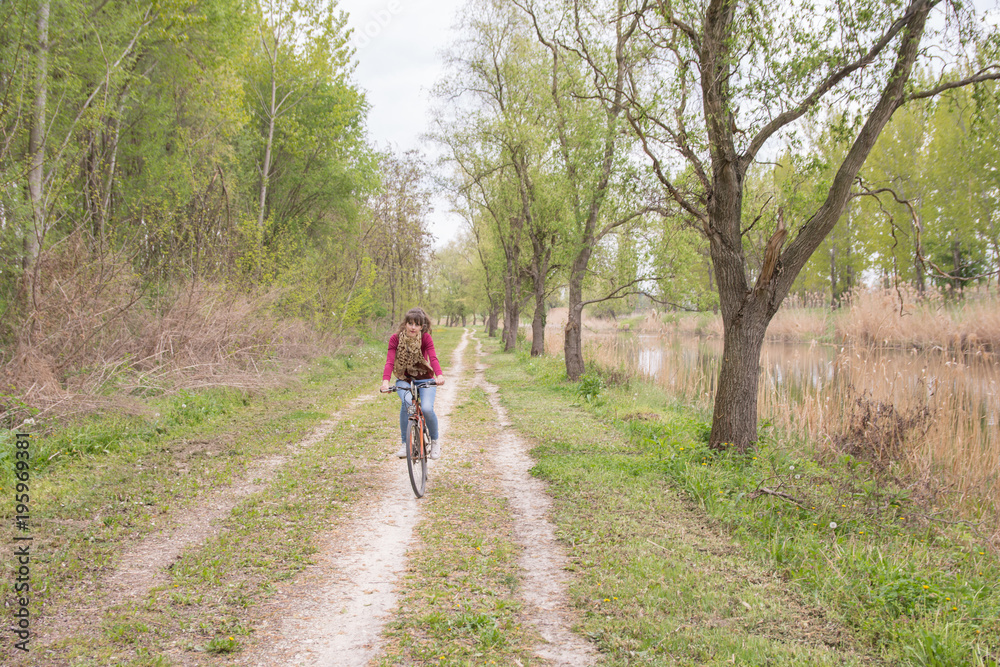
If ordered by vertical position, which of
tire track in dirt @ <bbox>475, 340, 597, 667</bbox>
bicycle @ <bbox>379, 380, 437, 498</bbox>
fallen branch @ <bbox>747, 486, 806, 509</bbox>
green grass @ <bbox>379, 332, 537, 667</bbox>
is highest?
bicycle @ <bbox>379, 380, 437, 498</bbox>

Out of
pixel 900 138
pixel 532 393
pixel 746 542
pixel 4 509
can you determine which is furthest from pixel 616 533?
pixel 900 138

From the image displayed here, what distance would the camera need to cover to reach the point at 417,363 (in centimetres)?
671

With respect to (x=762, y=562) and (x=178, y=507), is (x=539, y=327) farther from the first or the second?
(x=762, y=562)

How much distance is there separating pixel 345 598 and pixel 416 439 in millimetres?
2582

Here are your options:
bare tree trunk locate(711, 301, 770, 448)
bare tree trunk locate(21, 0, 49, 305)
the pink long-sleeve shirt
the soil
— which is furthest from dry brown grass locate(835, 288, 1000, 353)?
bare tree trunk locate(21, 0, 49, 305)

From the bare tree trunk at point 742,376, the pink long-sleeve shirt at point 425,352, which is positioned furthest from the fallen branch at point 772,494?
the pink long-sleeve shirt at point 425,352

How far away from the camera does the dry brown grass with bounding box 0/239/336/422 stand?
7.69m

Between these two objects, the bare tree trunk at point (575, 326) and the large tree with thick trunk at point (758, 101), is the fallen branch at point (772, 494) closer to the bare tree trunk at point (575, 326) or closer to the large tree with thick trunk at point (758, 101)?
the large tree with thick trunk at point (758, 101)

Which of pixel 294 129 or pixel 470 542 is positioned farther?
pixel 294 129

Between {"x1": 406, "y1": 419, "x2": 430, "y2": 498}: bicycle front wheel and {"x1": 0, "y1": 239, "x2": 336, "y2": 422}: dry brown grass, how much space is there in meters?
4.87

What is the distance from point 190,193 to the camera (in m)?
13.0

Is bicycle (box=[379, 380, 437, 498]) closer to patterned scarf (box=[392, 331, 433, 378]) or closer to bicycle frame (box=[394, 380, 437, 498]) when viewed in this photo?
bicycle frame (box=[394, 380, 437, 498])

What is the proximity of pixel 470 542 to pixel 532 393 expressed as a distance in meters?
8.95

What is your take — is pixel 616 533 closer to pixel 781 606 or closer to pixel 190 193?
pixel 781 606
